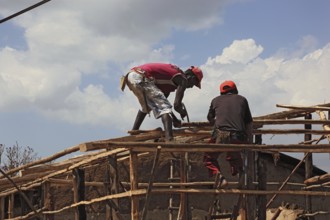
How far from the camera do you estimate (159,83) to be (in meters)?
9.12

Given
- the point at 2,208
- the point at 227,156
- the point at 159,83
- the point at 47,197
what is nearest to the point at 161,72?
the point at 159,83

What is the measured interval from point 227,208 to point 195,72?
8235 mm

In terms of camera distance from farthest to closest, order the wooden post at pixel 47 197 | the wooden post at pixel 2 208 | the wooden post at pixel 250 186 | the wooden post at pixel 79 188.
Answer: the wooden post at pixel 2 208 → the wooden post at pixel 47 197 → the wooden post at pixel 79 188 → the wooden post at pixel 250 186

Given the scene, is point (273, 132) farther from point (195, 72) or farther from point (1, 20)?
point (1, 20)

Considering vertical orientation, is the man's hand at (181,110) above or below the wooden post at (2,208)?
above

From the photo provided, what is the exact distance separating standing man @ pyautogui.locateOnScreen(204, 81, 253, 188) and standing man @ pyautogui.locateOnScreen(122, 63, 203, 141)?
440 millimetres

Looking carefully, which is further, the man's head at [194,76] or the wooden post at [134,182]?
the man's head at [194,76]

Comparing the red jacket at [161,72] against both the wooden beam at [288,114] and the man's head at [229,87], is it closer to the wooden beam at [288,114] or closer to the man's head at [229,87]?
the man's head at [229,87]

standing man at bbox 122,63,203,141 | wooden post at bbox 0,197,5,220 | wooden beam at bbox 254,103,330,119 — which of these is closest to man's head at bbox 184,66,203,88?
standing man at bbox 122,63,203,141

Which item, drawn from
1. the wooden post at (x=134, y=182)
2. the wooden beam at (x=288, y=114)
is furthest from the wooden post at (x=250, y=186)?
the wooden beam at (x=288, y=114)

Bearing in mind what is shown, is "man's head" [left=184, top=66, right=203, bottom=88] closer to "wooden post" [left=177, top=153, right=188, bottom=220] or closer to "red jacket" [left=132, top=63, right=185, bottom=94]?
"red jacket" [left=132, top=63, right=185, bottom=94]

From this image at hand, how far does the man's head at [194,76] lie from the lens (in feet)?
29.8

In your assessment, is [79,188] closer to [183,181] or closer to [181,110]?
[181,110]

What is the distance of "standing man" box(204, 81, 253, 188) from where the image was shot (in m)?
8.51
